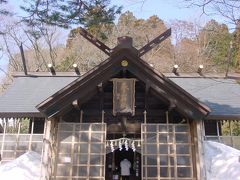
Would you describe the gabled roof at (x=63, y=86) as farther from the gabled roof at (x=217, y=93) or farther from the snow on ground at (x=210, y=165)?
the snow on ground at (x=210, y=165)

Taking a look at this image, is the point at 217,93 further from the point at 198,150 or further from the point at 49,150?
the point at 49,150

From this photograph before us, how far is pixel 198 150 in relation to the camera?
872 cm

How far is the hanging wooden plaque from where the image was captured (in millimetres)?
8953

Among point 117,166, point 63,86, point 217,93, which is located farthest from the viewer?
point 63,86

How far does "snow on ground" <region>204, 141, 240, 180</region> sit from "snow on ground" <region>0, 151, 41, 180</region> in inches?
190

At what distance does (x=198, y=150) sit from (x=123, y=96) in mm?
2519

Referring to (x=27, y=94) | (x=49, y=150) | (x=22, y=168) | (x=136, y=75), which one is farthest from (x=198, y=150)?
(x=27, y=94)

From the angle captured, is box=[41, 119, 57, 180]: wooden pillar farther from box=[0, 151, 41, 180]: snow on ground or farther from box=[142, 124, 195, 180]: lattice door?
box=[142, 124, 195, 180]: lattice door

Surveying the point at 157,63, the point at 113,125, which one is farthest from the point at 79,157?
the point at 157,63

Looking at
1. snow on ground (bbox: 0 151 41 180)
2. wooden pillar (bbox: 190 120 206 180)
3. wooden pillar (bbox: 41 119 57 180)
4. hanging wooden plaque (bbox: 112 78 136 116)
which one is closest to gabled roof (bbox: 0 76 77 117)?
wooden pillar (bbox: 41 119 57 180)

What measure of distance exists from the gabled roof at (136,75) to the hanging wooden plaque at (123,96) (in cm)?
29

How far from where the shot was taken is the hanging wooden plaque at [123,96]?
8.95 m

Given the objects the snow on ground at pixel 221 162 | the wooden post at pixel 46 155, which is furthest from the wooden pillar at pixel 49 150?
the snow on ground at pixel 221 162

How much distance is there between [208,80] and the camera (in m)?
13.2
